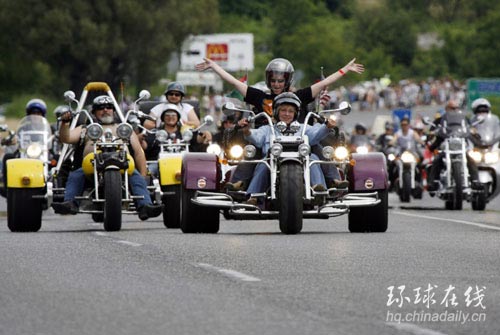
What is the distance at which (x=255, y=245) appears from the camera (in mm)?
19250

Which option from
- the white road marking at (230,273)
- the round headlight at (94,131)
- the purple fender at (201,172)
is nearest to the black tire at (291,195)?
the purple fender at (201,172)

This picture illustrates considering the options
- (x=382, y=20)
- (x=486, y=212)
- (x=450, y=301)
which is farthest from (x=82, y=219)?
(x=382, y=20)

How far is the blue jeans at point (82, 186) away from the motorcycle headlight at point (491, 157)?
38.3 feet

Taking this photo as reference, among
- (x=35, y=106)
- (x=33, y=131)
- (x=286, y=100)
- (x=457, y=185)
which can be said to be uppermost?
(x=35, y=106)

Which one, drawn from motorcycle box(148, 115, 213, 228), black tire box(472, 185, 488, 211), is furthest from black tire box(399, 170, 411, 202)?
motorcycle box(148, 115, 213, 228)

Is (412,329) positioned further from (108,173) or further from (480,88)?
(480,88)

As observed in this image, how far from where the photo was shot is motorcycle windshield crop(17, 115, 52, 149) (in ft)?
108

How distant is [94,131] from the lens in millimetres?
23156

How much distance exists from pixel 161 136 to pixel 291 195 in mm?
7866

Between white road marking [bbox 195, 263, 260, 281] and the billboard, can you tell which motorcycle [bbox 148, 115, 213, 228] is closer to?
white road marking [bbox 195, 263, 260, 281]

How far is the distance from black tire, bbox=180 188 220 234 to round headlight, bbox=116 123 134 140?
57.7 inches

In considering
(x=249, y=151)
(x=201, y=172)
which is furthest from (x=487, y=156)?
(x=249, y=151)

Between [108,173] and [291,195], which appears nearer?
[291,195]

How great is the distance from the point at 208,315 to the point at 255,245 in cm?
717
